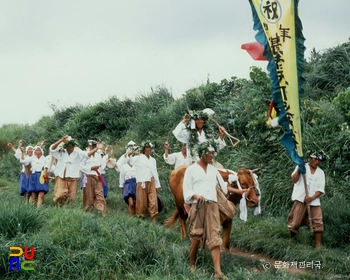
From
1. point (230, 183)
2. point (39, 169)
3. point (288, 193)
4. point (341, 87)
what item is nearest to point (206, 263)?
point (230, 183)

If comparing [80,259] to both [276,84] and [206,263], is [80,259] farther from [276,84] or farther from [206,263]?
[276,84]

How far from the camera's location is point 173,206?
14133 millimetres

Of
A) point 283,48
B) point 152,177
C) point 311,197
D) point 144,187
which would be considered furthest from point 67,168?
point 283,48

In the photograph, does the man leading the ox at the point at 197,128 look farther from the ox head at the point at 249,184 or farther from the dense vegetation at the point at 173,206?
the dense vegetation at the point at 173,206

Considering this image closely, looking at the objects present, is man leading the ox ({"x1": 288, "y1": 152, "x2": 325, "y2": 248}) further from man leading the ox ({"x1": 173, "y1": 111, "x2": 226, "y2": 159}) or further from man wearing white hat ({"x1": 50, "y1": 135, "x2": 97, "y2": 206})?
man wearing white hat ({"x1": 50, "y1": 135, "x2": 97, "y2": 206})

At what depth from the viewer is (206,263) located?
25.8 feet

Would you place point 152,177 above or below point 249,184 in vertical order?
below

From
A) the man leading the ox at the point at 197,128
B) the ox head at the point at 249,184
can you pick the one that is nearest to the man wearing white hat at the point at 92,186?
the man leading the ox at the point at 197,128

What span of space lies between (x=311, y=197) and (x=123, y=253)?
371 cm

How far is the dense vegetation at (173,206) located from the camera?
7.45 metres

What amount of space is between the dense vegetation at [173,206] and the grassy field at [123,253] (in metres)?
0.02

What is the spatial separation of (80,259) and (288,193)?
5933mm

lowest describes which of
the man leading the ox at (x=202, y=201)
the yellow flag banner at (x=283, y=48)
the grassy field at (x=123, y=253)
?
the grassy field at (x=123, y=253)

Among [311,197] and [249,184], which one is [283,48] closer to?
[249,184]
